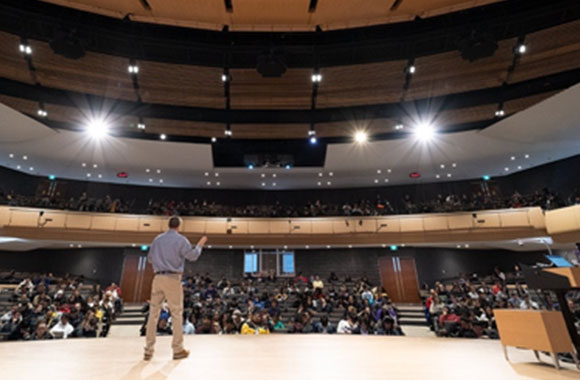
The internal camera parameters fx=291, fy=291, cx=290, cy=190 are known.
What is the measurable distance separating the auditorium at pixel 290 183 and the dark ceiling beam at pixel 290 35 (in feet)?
0.18

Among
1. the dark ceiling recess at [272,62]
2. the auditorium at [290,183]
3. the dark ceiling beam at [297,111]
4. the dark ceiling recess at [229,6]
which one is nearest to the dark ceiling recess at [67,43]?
the auditorium at [290,183]

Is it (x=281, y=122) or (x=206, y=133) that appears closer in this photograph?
(x=281, y=122)

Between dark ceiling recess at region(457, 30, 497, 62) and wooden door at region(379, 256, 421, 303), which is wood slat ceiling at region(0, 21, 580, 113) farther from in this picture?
wooden door at region(379, 256, 421, 303)

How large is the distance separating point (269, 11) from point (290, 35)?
1.65 metres

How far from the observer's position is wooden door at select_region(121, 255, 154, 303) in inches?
566

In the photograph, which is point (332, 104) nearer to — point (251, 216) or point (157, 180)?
point (251, 216)

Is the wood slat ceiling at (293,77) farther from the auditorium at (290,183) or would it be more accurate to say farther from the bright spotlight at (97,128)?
the bright spotlight at (97,128)

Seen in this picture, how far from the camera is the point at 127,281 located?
14391 mm

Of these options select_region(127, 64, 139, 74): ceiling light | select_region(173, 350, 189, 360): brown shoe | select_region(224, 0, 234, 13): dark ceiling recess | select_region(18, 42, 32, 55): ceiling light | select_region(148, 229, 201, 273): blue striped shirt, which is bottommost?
select_region(173, 350, 189, 360): brown shoe

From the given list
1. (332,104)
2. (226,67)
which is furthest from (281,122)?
(226,67)

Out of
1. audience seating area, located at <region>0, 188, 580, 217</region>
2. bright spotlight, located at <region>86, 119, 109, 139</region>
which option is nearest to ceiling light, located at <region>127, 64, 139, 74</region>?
bright spotlight, located at <region>86, 119, 109, 139</region>

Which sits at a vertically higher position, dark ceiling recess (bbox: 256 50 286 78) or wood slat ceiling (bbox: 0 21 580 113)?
wood slat ceiling (bbox: 0 21 580 113)

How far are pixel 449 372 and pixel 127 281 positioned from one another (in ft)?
51.3

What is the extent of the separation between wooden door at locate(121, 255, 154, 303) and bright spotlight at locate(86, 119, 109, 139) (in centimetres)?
659
